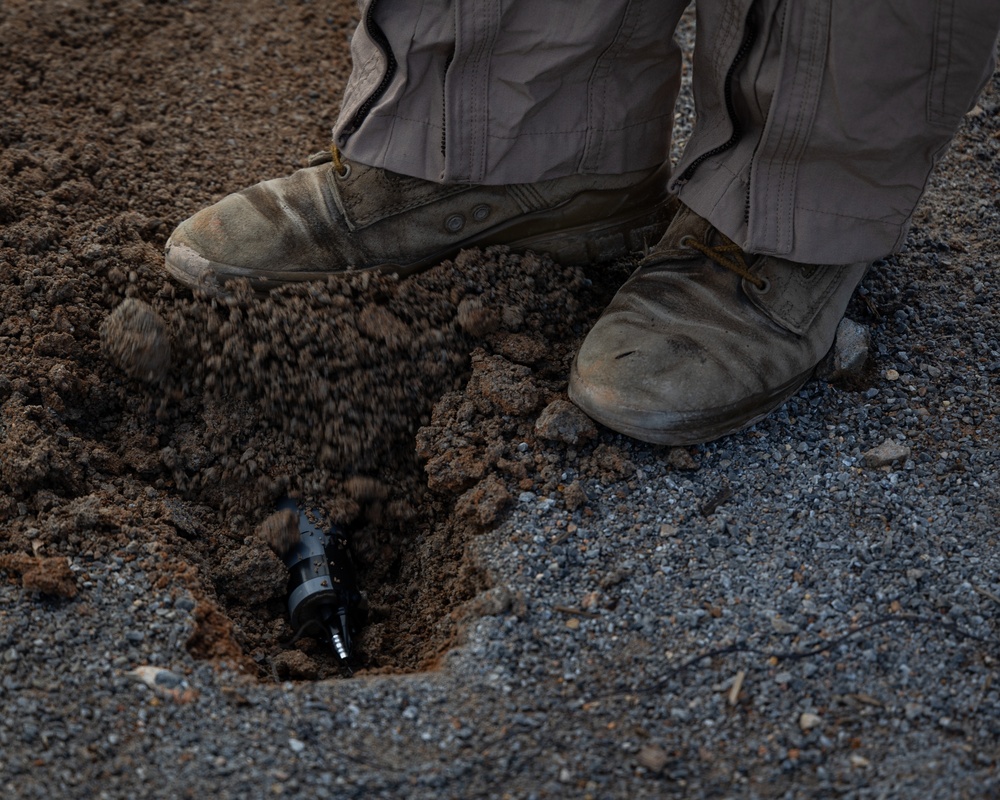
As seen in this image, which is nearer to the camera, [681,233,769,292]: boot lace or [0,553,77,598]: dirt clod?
[0,553,77,598]: dirt clod

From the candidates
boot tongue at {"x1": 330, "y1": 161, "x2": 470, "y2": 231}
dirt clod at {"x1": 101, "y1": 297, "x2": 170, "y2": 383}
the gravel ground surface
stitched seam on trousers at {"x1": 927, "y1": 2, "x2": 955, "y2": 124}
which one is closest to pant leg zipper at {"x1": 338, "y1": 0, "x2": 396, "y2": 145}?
boot tongue at {"x1": 330, "y1": 161, "x2": 470, "y2": 231}

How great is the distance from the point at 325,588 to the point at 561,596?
52cm

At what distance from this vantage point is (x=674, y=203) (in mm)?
2525

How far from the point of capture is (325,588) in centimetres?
204

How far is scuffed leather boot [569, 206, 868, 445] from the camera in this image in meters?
2.03

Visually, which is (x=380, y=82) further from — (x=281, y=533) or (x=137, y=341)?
(x=281, y=533)

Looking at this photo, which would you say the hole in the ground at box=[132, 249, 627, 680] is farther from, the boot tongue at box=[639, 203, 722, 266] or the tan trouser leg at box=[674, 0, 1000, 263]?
the tan trouser leg at box=[674, 0, 1000, 263]

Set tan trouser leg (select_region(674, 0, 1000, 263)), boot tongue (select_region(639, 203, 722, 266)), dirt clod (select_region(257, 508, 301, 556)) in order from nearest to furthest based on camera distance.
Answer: tan trouser leg (select_region(674, 0, 1000, 263)), dirt clod (select_region(257, 508, 301, 556)), boot tongue (select_region(639, 203, 722, 266))

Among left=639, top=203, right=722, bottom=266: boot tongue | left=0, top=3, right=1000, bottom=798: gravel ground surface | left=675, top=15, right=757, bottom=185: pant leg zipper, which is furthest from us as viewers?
left=639, top=203, right=722, bottom=266: boot tongue

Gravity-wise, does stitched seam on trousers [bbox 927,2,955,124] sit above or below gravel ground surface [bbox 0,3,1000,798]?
above

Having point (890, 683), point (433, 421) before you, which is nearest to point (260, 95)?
point (433, 421)

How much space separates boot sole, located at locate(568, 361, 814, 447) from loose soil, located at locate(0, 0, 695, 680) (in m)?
0.05

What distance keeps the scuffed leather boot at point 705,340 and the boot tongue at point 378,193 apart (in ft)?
1.65

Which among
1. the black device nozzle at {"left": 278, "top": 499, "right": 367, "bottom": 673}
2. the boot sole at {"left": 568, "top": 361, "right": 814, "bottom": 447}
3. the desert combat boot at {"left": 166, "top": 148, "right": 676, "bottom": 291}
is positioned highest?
the desert combat boot at {"left": 166, "top": 148, "right": 676, "bottom": 291}
